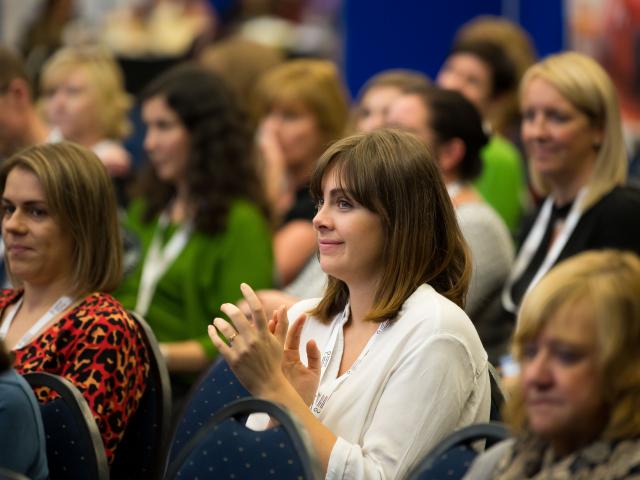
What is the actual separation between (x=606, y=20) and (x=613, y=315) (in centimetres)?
614

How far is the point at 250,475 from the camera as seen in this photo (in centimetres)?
238

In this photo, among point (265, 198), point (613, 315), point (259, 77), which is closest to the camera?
point (613, 315)

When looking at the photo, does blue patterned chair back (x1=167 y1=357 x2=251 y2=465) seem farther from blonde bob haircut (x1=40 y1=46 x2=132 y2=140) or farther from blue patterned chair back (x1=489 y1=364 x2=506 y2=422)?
blonde bob haircut (x1=40 y1=46 x2=132 y2=140)

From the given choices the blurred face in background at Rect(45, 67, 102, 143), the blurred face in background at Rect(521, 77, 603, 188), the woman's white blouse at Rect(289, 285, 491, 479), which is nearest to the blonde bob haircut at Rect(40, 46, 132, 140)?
the blurred face in background at Rect(45, 67, 102, 143)

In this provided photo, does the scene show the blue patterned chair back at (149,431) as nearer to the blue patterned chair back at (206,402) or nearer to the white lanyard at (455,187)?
the blue patterned chair back at (206,402)

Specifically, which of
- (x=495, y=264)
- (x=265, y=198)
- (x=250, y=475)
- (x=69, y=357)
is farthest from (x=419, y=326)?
(x=265, y=198)

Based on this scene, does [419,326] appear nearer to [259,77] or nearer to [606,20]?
[259,77]

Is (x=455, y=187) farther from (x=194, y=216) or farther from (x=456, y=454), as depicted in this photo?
(x=456, y=454)

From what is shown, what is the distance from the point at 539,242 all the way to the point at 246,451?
2.07 m

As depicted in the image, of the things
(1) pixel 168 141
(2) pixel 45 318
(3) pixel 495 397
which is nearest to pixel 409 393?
(3) pixel 495 397

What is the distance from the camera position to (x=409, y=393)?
99.7 inches

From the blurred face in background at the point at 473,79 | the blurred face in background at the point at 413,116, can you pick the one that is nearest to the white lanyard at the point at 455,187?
the blurred face in background at the point at 413,116

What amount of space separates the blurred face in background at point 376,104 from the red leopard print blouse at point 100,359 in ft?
6.93

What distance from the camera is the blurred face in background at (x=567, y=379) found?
74.6 inches
